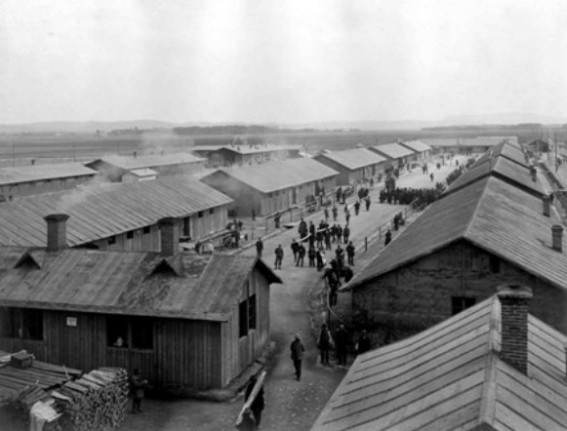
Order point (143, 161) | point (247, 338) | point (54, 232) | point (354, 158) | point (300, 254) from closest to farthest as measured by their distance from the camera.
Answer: point (247, 338) < point (54, 232) < point (300, 254) < point (143, 161) < point (354, 158)

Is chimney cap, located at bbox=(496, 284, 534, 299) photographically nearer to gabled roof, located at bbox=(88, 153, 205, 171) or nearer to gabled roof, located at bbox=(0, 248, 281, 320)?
gabled roof, located at bbox=(0, 248, 281, 320)

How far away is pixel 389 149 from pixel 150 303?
98.1 metres

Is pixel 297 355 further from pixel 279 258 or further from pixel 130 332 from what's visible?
pixel 279 258

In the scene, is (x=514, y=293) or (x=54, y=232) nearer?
(x=514, y=293)

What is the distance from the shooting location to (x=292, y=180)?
2404 inches

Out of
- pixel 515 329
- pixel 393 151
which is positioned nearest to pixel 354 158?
pixel 393 151

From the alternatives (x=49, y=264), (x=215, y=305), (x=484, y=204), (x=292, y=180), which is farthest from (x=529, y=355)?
(x=292, y=180)

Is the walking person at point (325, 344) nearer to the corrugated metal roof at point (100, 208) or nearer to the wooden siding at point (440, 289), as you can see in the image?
the wooden siding at point (440, 289)

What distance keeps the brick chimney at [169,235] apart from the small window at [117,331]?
2.49m

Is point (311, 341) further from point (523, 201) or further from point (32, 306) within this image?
point (523, 201)

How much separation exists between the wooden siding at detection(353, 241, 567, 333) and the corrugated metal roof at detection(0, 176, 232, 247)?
44.0 ft

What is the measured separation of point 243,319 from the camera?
20.5 metres

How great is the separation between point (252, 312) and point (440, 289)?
6.09 m

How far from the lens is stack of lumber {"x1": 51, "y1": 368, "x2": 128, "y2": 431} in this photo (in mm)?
14398
